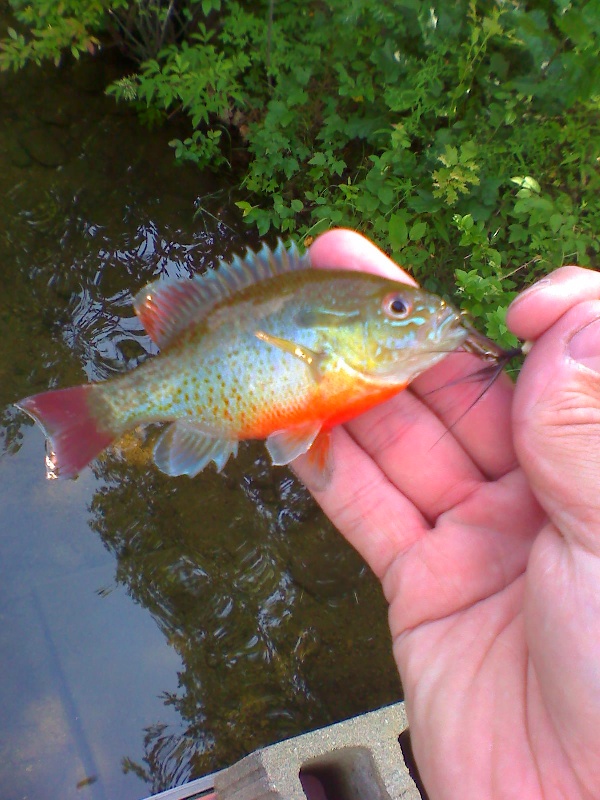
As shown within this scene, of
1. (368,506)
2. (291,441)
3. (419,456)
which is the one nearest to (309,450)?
(291,441)

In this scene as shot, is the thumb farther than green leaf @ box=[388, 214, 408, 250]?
No

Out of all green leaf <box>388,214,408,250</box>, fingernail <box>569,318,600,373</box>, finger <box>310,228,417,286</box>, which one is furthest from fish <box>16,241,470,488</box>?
green leaf <box>388,214,408,250</box>

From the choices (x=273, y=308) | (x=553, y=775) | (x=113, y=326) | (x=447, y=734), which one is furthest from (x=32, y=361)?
(x=553, y=775)

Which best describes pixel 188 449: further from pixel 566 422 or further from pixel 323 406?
pixel 566 422

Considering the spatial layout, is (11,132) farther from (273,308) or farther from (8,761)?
(8,761)

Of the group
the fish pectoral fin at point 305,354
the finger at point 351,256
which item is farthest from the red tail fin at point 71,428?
the finger at point 351,256

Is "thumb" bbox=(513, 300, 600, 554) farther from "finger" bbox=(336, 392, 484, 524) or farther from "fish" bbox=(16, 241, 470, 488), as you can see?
"finger" bbox=(336, 392, 484, 524)

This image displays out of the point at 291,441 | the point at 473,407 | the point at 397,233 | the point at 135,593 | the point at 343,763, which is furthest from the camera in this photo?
the point at 135,593
